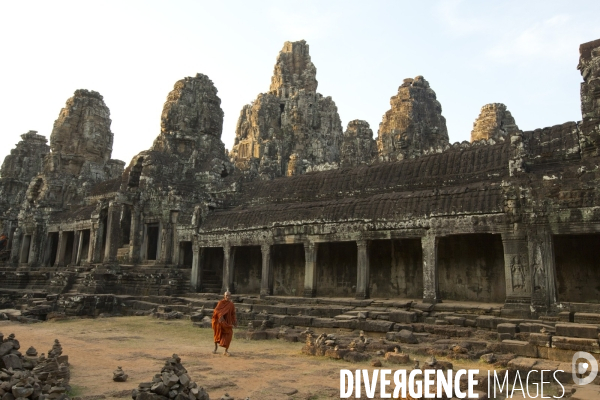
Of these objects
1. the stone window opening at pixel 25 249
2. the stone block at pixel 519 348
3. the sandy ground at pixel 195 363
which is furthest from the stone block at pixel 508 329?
the stone window opening at pixel 25 249

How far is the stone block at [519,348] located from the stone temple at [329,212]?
2.74 meters

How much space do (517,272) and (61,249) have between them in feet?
89.2

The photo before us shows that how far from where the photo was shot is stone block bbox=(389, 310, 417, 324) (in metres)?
12.2

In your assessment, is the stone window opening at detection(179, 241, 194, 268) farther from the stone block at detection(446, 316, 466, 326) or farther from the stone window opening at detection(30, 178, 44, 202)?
the stone window opening at detection(30, 178, 44, 202)

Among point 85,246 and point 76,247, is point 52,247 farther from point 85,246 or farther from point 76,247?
point 76,247

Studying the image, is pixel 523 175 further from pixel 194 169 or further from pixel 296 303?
pixel 194 169

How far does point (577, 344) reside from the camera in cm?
817

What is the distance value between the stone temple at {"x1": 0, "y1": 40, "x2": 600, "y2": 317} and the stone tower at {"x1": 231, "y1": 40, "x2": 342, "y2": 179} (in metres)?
23.3

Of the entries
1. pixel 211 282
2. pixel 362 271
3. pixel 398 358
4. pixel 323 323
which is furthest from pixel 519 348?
pixel 211 282

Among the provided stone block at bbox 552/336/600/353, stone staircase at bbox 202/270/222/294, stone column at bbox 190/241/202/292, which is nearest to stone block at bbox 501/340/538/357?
stone block at bbox 552/336/600/353

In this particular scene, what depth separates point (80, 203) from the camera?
102 feet

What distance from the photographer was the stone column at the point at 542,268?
1122 centimetres

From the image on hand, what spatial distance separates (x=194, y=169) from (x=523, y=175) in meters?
18.4

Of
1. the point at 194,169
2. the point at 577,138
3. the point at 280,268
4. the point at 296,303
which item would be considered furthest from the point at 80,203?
the point at 577,138
